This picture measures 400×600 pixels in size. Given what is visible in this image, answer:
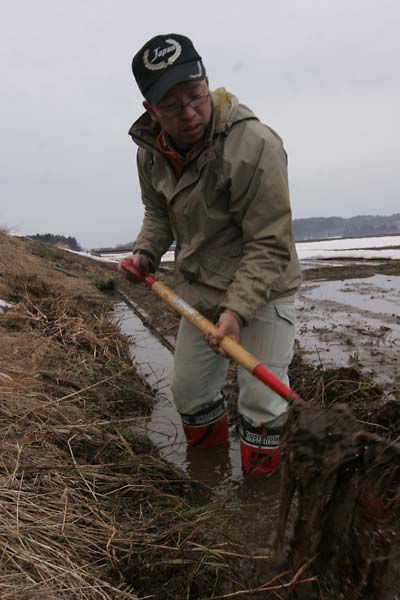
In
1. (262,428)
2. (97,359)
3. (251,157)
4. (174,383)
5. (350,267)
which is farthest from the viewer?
(350,267)

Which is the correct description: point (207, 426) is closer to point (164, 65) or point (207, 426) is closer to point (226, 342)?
point (226, 342)

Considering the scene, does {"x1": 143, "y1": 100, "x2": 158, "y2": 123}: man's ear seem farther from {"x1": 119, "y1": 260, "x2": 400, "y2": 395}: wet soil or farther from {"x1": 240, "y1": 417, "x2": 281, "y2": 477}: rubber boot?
{"x1": 119, "y1": 260, "x2": 400, "y2": 395}: wet soil

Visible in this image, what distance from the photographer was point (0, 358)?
3812mm

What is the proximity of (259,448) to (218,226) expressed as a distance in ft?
4.07

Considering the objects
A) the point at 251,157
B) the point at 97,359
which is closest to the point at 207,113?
the point at 251,157

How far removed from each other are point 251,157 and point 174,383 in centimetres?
146

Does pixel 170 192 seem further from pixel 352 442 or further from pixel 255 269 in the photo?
pixel 352 442

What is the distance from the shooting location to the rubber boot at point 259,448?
2.68 m

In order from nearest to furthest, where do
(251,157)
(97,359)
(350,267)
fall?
(251,157) < (97,359) < (350,267)

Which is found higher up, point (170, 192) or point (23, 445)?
point (170, 192)

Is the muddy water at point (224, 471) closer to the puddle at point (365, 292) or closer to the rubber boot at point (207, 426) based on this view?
the rubber boot at point (207, 426)

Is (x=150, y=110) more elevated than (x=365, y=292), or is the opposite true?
(x=150, y=110)

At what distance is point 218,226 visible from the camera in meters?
2.60

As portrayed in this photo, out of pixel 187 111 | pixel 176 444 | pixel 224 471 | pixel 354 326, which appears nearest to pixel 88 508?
pixel 224 471
